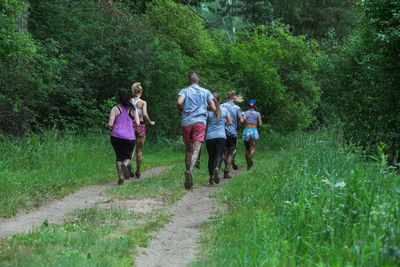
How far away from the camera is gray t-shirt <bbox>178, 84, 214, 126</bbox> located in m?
9.06

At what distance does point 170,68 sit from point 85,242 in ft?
52.1

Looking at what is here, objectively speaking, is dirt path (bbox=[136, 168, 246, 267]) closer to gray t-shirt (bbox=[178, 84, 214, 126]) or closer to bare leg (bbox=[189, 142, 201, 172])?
bare leg (bbox=[189, 142, 201, 172])

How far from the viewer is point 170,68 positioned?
19766 millimetres

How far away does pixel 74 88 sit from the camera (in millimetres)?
16328

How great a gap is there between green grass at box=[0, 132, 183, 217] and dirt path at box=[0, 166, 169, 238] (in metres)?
0.20

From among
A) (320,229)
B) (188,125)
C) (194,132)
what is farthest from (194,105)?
(320,229)

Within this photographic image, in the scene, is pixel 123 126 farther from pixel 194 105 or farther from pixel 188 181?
pixel 188 181

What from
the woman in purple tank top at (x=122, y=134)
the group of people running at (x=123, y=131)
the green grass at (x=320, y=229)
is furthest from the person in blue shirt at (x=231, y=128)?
the green grass at (x=320, y=229)

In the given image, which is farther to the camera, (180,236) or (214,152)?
(214,152)

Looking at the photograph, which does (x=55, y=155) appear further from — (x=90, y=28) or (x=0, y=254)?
(x=90, y=28)

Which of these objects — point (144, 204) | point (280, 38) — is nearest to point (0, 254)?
point (144, 204)

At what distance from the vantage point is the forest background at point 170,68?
10.2 metres

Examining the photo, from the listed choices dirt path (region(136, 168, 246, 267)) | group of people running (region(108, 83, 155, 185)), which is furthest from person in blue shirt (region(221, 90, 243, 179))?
dirt path (region(136, 168, 246, 267))

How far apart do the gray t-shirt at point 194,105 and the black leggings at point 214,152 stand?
971 mm
